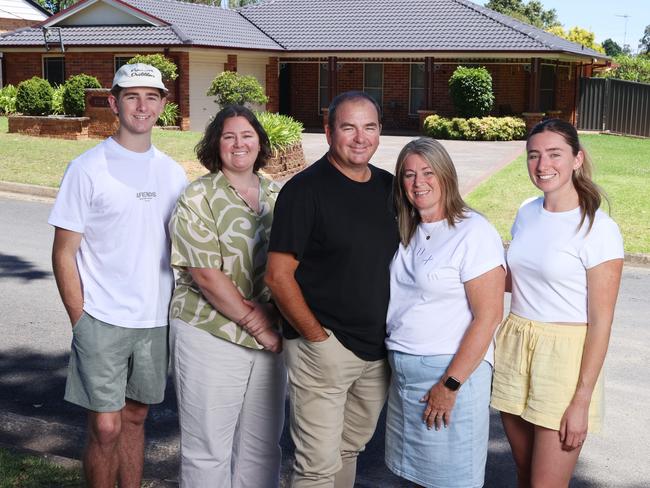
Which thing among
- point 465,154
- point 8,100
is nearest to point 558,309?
point 465,154

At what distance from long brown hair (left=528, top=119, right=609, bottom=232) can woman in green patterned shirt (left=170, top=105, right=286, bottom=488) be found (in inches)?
46.8

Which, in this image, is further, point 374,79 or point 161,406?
point 374,79

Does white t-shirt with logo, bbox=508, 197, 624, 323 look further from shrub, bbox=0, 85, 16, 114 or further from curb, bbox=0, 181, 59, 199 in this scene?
shrub, bbox=0, 85, 16, 114

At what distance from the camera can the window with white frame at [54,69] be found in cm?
3064

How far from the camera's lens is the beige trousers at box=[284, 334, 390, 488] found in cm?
351

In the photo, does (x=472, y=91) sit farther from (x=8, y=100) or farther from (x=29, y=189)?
(x=29, y=189)

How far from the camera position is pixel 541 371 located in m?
3.32

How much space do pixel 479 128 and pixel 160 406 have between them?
22.6 metres

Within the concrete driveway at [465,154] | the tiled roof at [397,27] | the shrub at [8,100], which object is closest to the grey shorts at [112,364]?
the concrete driveway at [465,154]

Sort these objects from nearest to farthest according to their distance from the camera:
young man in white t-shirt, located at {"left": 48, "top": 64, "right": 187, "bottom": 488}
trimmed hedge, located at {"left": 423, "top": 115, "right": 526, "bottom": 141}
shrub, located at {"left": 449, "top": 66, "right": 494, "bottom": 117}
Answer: young man in white t-shirt, located at {"left": 48, "top": 64, "right": 187, "bottom": 488} → trimmed hedge, located at {"left": 423, "top": 115, "right": 526, "bottom": 141} → shrub, located at {"left": 449, "top": 66, "right": 494, "bottom": 117}

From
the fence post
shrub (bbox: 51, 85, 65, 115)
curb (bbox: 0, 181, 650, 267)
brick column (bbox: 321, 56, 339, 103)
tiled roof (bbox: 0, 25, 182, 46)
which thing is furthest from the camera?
brick column (bbox: 321, 56, 339, 103)

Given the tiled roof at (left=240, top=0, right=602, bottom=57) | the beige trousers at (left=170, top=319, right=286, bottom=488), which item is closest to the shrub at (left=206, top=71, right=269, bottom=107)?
the tiled roof at (left=240, top=0, right=602, bottom=57)

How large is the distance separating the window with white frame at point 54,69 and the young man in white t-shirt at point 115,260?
93.1 ft

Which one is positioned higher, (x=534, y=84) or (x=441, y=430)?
(x=534, y=84)
